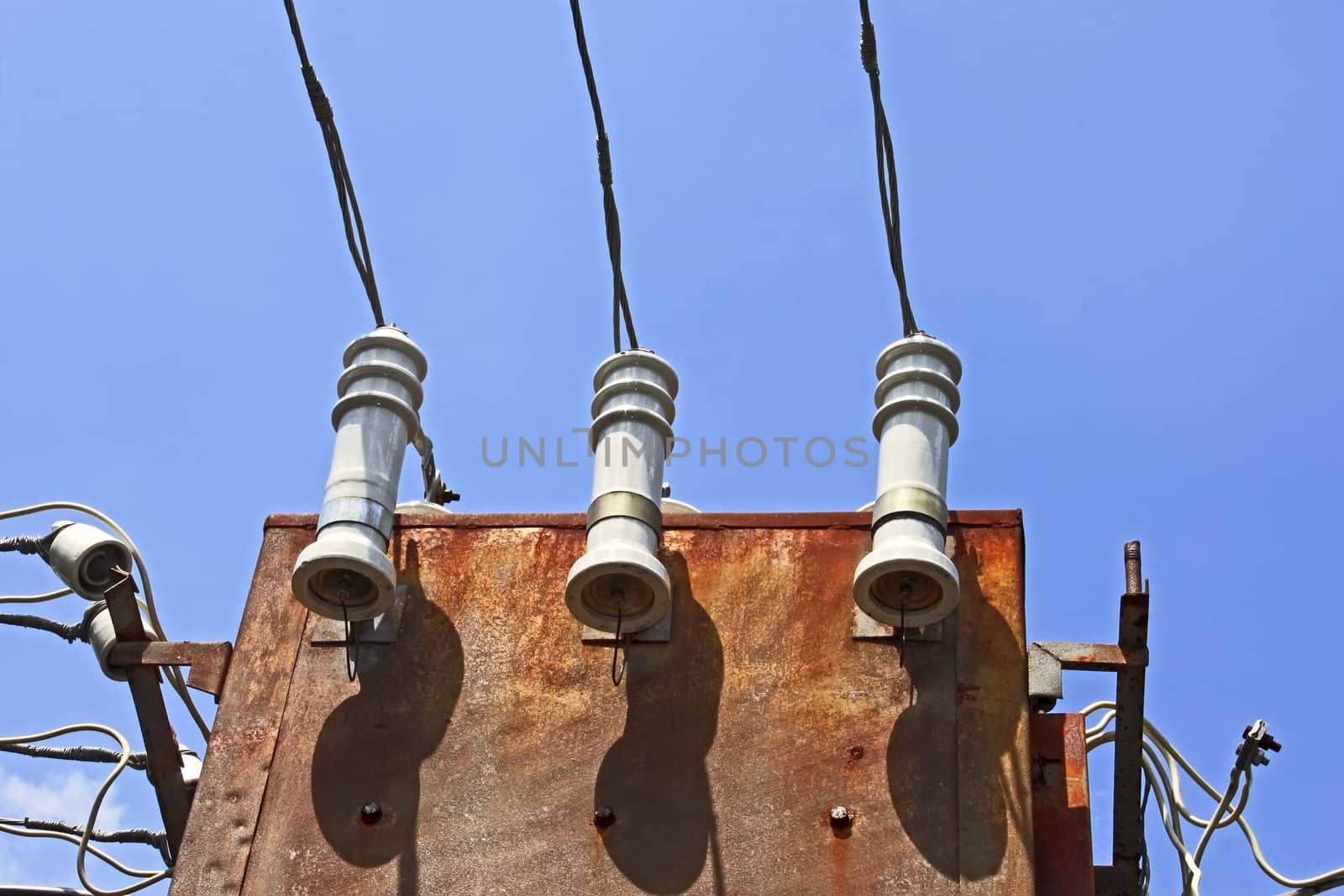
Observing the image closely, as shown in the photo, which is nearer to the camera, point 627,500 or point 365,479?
point 627,500

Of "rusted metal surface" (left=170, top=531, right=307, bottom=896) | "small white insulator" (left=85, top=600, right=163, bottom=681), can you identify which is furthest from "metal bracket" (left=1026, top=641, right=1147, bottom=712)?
"small white insulator" (left=85, top=600, right=163, bottom=681)

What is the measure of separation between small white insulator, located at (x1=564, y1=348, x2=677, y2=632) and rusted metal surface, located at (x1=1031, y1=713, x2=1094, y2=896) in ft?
5.85

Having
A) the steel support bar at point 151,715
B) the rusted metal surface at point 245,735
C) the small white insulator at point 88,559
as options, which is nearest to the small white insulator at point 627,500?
the rusted metal surface at point 245,735

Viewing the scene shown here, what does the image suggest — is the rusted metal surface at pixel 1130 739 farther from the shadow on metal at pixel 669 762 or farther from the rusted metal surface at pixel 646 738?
the shadow on metal at pixel 669 762

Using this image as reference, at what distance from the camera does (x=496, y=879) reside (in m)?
7.90

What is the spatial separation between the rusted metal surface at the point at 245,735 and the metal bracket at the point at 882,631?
2.63 m

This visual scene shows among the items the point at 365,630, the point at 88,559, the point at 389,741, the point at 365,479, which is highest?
the point at 365,479

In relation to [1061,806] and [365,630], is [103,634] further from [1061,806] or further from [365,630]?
[1061,806]

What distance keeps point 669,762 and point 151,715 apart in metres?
2.52

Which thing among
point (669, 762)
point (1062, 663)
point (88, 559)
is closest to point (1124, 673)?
point (1062, 663)

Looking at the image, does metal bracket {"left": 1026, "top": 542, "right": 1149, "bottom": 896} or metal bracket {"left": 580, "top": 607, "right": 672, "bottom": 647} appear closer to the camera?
metal bracket {"left": 1026, "top": 542, "right": 1149, "bottom": 896}

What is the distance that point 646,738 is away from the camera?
8.35 metres

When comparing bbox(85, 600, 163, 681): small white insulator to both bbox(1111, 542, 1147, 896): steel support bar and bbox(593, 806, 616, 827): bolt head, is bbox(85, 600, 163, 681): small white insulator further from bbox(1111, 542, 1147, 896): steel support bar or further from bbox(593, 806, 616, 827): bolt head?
bbox(1111, 542, 1147, 896): steel support bar

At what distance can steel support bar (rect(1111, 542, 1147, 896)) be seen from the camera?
796 cm
